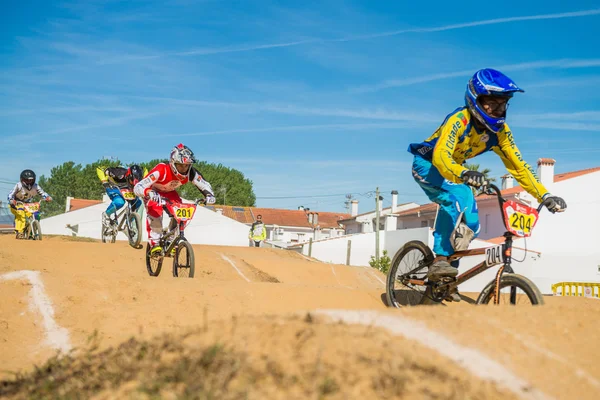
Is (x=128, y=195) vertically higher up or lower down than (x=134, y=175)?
lower down

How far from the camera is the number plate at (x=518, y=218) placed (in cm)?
559

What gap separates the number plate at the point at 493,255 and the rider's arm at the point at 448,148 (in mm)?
704

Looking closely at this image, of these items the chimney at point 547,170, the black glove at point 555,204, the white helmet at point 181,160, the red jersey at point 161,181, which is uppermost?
the chimney at point 547,170

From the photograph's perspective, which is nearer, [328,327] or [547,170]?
[328,327]

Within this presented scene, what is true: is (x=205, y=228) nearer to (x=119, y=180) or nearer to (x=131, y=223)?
(x=119, y=180)

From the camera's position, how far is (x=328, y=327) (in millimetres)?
3322

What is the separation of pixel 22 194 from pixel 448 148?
13.6 m

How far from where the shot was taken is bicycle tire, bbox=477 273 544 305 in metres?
5.03

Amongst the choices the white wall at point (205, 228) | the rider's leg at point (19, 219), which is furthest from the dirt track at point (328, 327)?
the white wall at point (205, 228)

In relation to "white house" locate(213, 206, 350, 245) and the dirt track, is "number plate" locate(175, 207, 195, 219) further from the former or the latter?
"white house" locate(213, 206, 350, 245)

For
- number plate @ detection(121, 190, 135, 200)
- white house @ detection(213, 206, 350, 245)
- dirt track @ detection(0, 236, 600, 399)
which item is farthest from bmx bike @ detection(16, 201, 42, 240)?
white house @ detection(213, 206, 350, 245)

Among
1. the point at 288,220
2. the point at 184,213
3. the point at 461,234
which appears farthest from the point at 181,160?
the point at 288,220

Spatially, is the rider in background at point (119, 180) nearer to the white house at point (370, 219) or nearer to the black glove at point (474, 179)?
the black glove at point (474, 179)

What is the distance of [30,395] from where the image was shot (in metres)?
2.98
